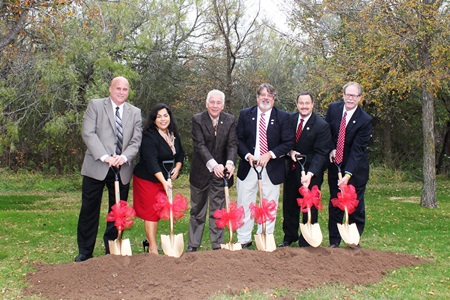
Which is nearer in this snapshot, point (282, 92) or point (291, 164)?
point (291, 164)

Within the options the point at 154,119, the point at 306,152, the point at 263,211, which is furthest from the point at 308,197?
the point at 154,119

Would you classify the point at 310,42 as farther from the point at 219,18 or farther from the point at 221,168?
the point at 221,168

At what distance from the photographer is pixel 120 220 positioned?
18.9 ft

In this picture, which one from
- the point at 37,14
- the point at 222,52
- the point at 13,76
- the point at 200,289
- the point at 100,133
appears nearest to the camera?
the point at 200,289

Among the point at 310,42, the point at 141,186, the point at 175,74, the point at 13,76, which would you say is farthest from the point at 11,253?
the point at 175,74

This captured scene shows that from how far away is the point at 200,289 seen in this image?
5.05 metres

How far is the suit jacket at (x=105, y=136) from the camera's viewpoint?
20.1 ft

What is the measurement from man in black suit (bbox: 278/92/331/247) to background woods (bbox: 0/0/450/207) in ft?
14.6

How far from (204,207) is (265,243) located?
954 mm

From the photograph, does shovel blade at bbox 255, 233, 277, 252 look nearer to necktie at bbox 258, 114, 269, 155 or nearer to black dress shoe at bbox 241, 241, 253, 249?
black dress shoe at bbox 241, 241, 253, 249

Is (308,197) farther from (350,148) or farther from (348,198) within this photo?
(350,148)

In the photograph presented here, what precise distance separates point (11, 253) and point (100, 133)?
7.04ft

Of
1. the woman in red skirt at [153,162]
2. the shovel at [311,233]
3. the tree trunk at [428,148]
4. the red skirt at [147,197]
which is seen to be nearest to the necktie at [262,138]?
the shovel at [311,233]

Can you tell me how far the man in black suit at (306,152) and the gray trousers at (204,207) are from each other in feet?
3.01
